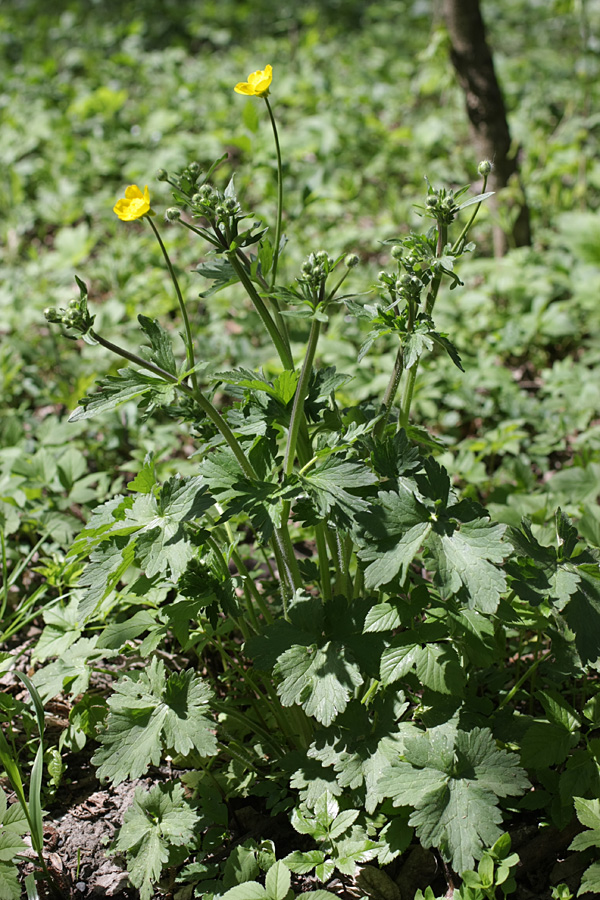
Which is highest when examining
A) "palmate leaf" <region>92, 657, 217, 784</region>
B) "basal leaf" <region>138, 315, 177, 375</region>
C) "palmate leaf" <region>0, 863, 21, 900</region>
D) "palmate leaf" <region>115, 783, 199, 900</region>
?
"basal leaf" <region>138, 315, 177, 375</region>

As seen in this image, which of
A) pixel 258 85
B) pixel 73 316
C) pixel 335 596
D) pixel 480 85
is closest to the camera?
pixel 73 316

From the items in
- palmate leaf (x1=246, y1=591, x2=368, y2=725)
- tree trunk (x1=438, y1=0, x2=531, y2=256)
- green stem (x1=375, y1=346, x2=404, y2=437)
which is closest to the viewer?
palmate leaf (x1=246, y1=591, x2=368, y2=725)

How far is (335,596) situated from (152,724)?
0.48 metres

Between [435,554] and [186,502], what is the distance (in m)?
0.51

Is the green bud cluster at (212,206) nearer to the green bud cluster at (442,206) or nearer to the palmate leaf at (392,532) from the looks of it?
the green bud cluster at (442,206)

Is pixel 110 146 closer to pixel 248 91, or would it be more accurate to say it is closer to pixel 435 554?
pixel 248 91

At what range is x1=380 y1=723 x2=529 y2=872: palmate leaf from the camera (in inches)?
52.7

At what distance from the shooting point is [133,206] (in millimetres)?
1370

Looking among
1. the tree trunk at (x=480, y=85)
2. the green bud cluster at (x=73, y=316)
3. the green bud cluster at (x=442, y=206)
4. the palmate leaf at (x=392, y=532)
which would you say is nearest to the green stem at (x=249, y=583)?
the palmate leaf at (x=392, y=532)

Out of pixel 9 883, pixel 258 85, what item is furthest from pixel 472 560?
pixel 9 883

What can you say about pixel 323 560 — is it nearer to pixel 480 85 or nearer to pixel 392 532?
pixel 392 532

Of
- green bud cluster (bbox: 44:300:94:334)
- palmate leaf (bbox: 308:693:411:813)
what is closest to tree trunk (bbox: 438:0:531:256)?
green bud cluster (bbox: 44:300:94:334)

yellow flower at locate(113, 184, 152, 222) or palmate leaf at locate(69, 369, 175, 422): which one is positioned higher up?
yellow flower at locate(113, 184, 152, 222)

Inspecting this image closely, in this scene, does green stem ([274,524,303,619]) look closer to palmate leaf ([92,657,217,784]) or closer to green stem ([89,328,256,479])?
green stem ([89,328,256,479])
